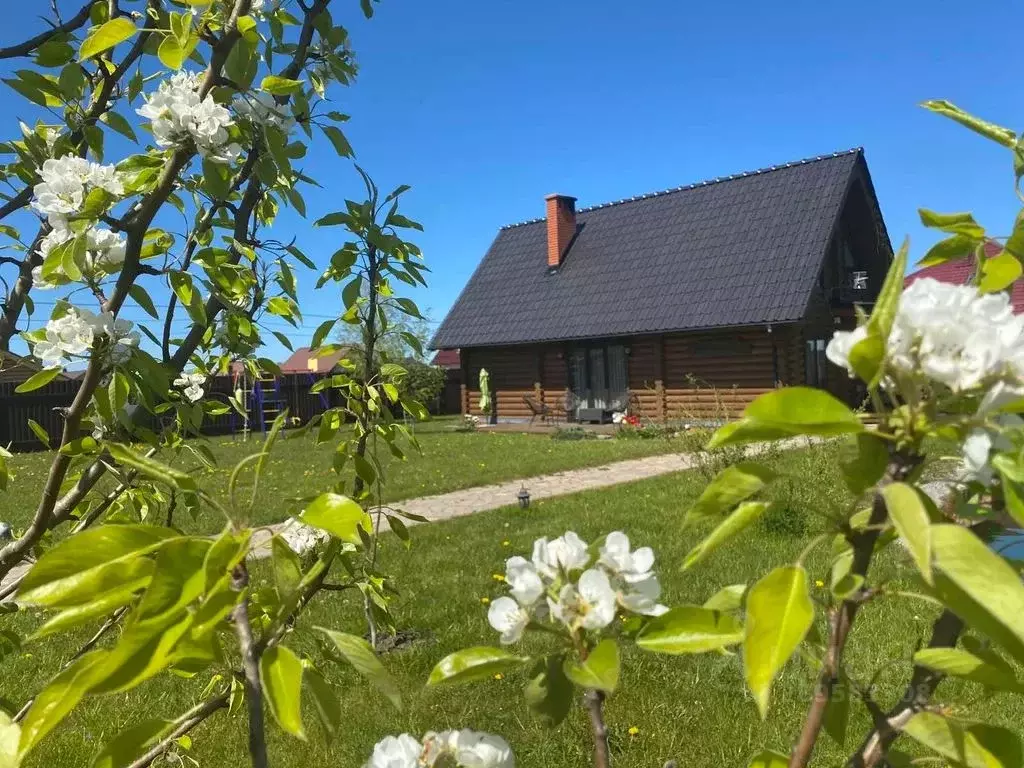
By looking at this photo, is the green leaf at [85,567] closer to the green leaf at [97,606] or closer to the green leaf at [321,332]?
the green leaf at [97,606]

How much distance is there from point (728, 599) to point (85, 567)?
20.4 inches

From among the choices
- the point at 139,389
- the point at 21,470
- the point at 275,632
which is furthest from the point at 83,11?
the point at 21,470

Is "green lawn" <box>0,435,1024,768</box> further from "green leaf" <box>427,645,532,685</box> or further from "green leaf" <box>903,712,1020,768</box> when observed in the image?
"green leaf" <box>427,645,532,685</box>

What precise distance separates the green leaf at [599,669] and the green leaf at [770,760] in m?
0.18

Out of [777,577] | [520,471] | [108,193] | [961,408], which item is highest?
[108,193]

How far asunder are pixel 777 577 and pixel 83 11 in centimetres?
210

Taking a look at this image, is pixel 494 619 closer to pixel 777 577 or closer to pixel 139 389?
pixel 777 577

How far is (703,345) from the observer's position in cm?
1606

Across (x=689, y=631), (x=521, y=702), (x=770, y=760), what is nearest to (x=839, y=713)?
(x=770, y=760)

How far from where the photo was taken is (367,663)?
70 centimetres

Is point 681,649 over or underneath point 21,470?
over

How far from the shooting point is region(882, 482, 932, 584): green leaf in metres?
0.42

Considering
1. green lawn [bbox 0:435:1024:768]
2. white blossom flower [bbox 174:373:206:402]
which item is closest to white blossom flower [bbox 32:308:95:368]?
white blossom flower [bbox 174:373:206:402]

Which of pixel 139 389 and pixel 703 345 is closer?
pixel 139 389
